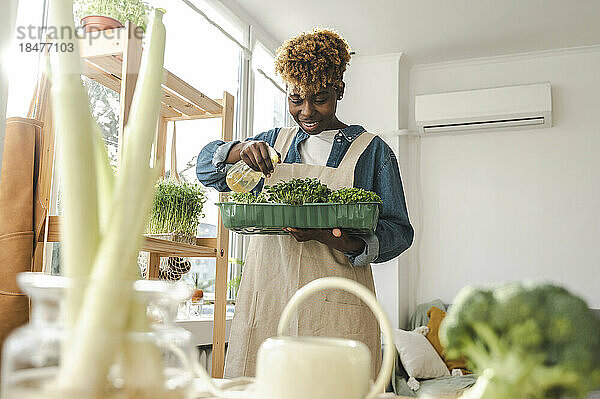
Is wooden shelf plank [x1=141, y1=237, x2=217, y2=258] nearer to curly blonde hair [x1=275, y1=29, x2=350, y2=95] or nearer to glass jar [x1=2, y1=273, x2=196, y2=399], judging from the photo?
curly blonde hair [x1=275, y1=29, x2=350, y2=95]

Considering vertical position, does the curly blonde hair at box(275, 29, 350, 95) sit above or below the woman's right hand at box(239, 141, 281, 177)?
above

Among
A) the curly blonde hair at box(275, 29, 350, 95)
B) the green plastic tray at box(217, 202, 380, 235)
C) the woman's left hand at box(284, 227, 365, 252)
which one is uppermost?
the curly blonde hair at box(275, 29, 350, 95)

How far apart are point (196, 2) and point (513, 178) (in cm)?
259

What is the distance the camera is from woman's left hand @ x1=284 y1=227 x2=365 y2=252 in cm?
127

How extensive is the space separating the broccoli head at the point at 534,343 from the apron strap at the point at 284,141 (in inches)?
45.7

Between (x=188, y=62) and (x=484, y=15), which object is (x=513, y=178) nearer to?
(x=484, y=15)

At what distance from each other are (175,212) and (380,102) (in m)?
2.84

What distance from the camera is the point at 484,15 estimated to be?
3.66m

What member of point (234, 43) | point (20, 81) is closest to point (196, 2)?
point (234, 43)

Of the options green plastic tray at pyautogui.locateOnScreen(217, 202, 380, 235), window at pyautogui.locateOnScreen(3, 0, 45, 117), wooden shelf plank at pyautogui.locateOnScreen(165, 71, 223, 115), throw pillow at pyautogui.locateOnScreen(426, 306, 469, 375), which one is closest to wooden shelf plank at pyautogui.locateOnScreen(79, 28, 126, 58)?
window at pyautogui.locateOnScreen(3, 0, 45, 117)

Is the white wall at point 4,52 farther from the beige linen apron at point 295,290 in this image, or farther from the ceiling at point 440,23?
the ceiling at point 440,23

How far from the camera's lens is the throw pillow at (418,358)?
132 inches

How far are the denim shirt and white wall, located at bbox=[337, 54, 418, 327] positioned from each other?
9.01 feet

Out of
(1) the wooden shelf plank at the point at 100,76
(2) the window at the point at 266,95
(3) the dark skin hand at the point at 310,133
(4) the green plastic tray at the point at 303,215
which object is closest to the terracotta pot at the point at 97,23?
(1) the wooden shelf plank at the point at 100,76
